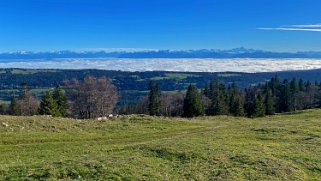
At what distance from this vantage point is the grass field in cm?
2475

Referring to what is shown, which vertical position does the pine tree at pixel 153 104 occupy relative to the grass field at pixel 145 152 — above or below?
below

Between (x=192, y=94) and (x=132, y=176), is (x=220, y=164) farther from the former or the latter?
(x=192, y=94)

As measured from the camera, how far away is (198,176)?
81.9 feet

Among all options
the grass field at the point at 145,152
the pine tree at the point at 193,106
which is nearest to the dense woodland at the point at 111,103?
the pine tree at the point at 193,106

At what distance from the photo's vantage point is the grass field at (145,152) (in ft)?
81.2

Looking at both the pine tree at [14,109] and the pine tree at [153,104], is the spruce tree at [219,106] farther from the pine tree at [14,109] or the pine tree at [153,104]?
the pine tree at [14,109]

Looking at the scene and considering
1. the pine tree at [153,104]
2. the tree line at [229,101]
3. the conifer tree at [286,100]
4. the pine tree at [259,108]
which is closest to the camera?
the pine tree at [259,108]

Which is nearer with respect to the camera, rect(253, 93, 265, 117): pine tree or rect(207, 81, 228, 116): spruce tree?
rect(253, 93, 265, 117): pine tree

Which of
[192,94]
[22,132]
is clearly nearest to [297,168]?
[22,132]

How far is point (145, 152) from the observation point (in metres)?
31.8

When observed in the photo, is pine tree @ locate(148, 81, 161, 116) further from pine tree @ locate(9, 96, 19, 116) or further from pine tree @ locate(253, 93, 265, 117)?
pine tree @ locate(9, 96, 19, 116)

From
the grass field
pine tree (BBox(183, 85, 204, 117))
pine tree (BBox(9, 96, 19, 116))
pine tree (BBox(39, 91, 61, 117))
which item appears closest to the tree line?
pine tree (BBox(183, 85, 204, 117))

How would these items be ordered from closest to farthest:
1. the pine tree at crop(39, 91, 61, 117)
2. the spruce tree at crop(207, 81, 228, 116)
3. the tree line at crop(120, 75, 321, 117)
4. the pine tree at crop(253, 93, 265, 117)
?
the pine tree at crop(39, 91, 61, 117)
the pine tree at crop(253, 93, 265, 117)
the tree line at crop(120, 75, 321, 117)
the spruce tree at crop(207, 81, 228, 116)

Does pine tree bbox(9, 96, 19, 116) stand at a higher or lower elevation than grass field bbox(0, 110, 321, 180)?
lower
